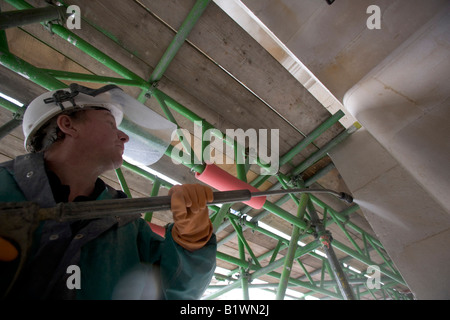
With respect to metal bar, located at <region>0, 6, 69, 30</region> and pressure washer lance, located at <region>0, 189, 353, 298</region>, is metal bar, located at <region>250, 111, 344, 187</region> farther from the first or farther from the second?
metal bar, located at <region>0, 6, 69, 30</region>

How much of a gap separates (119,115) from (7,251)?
1.42m

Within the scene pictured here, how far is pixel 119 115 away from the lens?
1.91 meters

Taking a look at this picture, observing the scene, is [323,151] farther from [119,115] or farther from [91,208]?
[91,208]

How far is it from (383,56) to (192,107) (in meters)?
2.27

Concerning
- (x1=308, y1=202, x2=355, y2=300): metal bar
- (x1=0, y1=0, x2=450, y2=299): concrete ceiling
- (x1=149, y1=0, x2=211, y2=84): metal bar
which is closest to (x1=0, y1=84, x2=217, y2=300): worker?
(x1=149, y1=0, x2=211, y2=84): metal bar

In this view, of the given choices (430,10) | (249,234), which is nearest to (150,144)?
(430,10)

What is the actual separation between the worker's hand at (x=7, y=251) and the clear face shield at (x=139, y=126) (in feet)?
4.15

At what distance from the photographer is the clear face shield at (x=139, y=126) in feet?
5.95

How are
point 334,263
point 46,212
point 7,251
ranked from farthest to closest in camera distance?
point 334,263
point 46,212
point 7,251

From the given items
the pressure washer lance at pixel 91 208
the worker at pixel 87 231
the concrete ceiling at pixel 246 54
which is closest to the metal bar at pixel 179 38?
the concrete ceiling at pixel 246 54

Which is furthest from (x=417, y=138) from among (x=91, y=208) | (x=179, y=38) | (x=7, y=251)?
(x=179, y=38)

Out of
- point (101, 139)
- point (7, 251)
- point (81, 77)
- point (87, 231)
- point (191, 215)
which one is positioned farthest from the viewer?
point (81, 77)

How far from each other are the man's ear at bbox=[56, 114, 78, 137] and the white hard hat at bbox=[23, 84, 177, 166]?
7 centimetres

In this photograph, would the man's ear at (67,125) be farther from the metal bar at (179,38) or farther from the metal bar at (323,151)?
the metal bar at (323,151)
